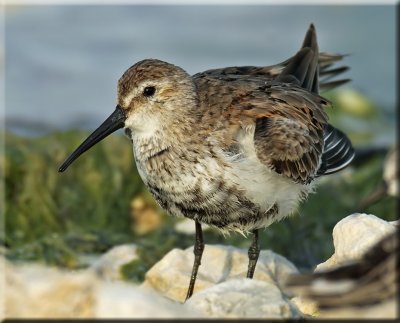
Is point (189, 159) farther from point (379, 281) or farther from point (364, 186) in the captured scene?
point (364, 186)

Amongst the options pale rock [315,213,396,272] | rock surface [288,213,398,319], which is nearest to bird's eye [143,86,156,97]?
pale rock [315,213,396,272]

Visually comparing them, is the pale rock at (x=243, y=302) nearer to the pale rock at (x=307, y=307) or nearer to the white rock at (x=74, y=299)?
the white rock at (x=74, y=299)

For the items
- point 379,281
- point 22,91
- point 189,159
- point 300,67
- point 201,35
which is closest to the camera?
point 379,281

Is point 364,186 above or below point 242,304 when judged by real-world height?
below

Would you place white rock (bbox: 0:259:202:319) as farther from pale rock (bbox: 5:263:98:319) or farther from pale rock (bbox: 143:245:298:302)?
pale rock (bbox: 143:245:298:302)

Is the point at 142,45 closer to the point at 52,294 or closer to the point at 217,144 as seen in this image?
the point at 217,144

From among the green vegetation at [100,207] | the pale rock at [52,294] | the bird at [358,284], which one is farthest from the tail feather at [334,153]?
the pale rock at [52,294]

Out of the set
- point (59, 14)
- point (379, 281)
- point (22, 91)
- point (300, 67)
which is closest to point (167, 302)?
point (379, 281)
